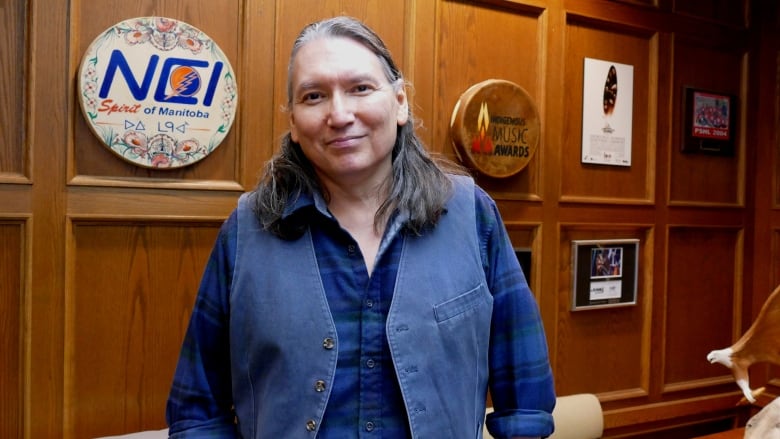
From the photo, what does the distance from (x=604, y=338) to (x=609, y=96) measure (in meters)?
1.08

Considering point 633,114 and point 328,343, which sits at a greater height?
point 633,114

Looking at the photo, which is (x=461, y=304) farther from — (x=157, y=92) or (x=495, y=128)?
(x=495, y=128)

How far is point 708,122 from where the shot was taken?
3.32 m

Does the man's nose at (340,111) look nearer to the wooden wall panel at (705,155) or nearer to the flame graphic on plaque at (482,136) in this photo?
the flame graphic on plaque at (482,136)

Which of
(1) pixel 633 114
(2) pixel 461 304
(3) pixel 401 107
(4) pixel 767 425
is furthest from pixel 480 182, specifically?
(2) pixel 461 304

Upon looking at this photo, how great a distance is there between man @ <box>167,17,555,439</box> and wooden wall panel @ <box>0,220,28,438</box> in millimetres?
988

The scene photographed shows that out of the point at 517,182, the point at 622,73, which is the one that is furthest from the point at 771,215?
the point at 517,182

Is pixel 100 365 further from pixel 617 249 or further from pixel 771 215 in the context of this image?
pixel 771 215

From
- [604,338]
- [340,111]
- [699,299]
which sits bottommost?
[604,338]

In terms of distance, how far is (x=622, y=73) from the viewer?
307cm

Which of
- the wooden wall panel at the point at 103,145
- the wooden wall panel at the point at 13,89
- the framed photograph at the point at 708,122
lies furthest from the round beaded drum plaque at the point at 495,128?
the wooden wall panel at the point at 13,89

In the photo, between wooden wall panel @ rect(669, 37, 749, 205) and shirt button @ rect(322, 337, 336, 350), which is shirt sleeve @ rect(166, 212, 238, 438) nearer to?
shirt button @ rect(322, 337, 336, 350)

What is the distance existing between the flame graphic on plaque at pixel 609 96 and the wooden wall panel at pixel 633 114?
68 millimetres

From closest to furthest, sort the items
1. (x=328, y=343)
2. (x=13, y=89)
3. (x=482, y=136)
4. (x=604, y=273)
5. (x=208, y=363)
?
1. (x=328, y=343)
2. (x=208, y=363)
3. (x=13, y=89)
4. (x=482, y=136)
5. (x=604, y=273)
